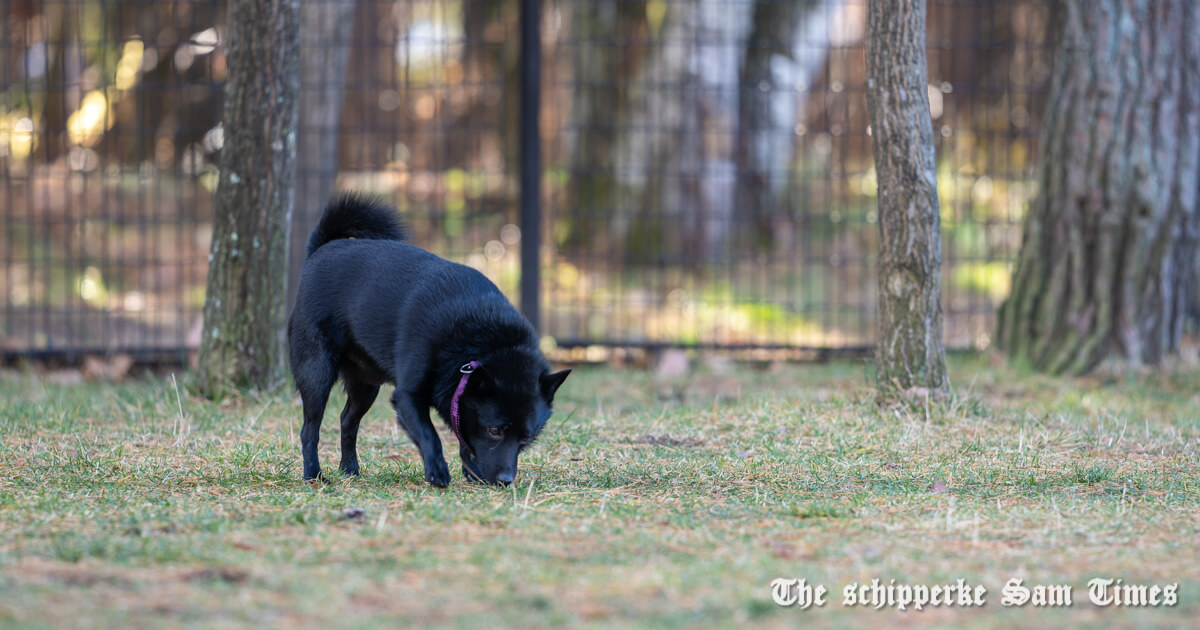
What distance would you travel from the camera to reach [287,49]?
5.21 meters

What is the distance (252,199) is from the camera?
5168 millimetres

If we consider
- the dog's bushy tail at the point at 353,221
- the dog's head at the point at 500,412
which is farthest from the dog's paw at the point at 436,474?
the dog's bushy tail at the point at 353,221

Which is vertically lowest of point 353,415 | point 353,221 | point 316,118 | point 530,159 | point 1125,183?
point 353,415

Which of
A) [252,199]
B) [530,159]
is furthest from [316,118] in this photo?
[252,199]

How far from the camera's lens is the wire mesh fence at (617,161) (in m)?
7.23

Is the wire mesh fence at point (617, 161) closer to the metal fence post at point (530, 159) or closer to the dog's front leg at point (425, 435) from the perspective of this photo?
the metal fence post at point (530, 159)

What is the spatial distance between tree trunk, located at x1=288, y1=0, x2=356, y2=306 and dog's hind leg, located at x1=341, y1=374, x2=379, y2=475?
3.02 meters

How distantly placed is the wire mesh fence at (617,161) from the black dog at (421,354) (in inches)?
128

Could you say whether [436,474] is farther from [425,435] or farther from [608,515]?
[608,515]

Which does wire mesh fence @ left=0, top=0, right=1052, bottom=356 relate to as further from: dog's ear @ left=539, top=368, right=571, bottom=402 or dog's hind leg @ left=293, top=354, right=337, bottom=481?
dog's ear @ left=539, top=368, right=571, bottom=402

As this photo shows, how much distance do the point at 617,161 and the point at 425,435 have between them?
652 cm

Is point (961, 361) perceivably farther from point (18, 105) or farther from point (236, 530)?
point (18, 105)

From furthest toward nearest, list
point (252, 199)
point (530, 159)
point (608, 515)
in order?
point (530, 159) → point (252, 199) → point (608, 515)

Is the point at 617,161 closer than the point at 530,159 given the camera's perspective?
No
